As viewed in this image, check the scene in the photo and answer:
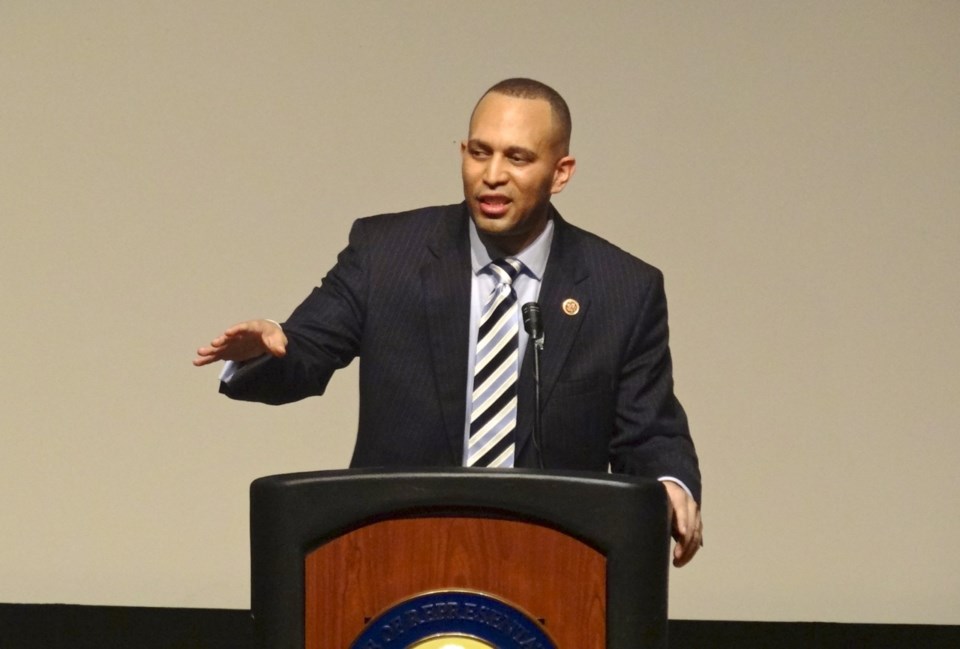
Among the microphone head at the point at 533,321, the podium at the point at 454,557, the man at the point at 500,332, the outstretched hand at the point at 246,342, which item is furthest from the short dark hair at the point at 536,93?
the podium at the point at 454,557

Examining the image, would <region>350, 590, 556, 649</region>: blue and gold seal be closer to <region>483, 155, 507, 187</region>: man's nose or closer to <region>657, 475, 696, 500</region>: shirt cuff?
<region>657, 475, 696, 500</region>: shirt cuff

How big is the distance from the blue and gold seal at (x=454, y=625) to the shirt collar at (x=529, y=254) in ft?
2.99

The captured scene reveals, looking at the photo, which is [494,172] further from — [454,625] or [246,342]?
[454,625]

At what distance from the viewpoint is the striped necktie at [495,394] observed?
82.9 inches

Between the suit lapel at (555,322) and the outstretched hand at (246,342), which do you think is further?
the suit lapel at (555,322)

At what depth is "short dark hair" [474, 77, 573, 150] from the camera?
2174 millimetres

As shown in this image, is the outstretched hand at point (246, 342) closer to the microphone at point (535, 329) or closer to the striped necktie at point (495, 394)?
the microphone at point (535, 329)

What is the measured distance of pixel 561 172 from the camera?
7.46ft

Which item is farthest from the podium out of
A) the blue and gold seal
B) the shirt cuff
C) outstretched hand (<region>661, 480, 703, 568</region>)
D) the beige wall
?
the beige wall

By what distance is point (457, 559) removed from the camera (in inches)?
54.9

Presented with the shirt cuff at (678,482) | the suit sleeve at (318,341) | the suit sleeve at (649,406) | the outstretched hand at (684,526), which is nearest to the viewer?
the outstretched hand at (684,526)

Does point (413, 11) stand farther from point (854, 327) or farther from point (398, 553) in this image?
point (398, 553)

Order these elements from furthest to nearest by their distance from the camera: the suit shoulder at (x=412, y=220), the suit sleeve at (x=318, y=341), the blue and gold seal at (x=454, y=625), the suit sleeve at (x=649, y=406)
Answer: the suit shoulder at (x=412, y=220), the suit sleeve at (x=649, y=406), the suit sleeve at (x=318, y=341), the blue and gold seal at (x=454, y=625)

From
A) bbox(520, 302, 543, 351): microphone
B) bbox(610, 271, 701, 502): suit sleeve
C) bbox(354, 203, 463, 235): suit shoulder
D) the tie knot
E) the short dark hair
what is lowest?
bbox(610, 271, 701, 502): suit sleeve
